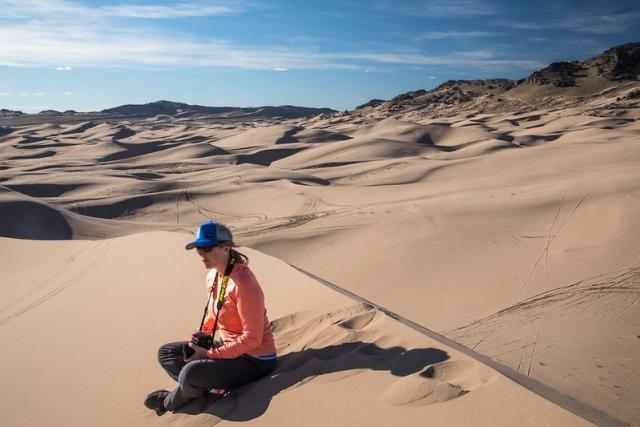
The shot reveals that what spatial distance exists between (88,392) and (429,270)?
15.0 ft

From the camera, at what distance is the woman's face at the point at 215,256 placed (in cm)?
299

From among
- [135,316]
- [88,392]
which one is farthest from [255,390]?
[135,316]

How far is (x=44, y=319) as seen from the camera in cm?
484

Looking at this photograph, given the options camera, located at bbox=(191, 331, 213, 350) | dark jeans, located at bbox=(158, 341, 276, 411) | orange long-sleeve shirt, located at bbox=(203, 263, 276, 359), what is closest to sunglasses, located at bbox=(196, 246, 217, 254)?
orange long-sleeve shirt, located at bbox=(203, 263, 276, 359)

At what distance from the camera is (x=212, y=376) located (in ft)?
9.46

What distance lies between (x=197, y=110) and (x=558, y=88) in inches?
3025

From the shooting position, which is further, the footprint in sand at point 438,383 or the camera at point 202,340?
the camera at point 202,340

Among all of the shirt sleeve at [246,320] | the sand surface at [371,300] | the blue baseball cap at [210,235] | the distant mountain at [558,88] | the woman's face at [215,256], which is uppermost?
the distant mountain at [558,88]

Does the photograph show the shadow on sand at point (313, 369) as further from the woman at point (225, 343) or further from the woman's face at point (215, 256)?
the woman's face at point (215, 256)

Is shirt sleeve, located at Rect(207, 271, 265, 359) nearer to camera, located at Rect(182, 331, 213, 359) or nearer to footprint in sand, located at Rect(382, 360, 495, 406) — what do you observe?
camera, located at Rect(182, 331, 213, 359)

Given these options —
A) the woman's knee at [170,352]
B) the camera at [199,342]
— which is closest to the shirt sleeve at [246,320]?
the camera at [199,342]

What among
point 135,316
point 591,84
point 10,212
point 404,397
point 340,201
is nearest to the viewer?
point 404,397

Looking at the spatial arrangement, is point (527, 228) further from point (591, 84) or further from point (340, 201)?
point (591, 84)

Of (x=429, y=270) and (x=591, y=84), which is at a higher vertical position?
(x=591, y=84)
